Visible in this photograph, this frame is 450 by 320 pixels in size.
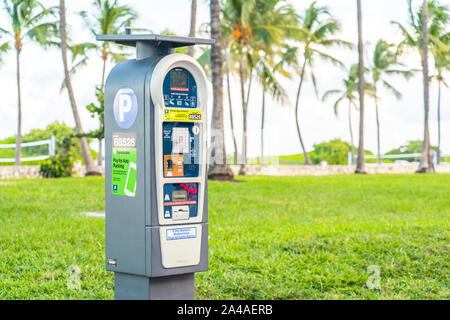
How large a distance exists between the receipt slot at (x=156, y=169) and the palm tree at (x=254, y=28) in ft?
71.7

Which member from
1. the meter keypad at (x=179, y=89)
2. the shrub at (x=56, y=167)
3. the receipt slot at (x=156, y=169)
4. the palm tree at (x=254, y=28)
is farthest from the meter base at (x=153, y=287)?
the palm tree at (x=254, y=28)

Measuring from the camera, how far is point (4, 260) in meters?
6.30

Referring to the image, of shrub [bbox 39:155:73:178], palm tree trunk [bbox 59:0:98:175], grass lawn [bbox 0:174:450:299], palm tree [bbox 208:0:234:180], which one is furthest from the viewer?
palm tree trunk [bbox 59:0:98:175]

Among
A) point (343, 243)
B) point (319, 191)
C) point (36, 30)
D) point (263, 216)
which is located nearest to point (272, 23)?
point (36, 30)

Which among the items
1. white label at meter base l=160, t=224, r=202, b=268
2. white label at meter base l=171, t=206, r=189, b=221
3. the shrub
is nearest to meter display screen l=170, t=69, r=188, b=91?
white label at meter base l=171, t=206, r=189, b=221

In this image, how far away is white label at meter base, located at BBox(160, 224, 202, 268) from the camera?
3.82 metres

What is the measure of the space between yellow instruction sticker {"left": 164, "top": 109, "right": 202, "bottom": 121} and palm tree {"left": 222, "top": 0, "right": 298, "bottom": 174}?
71.7ft

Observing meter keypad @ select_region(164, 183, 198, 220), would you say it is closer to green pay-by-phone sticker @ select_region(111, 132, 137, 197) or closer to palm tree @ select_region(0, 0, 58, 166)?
green pay-by-phone sticker @ select_region(111, 132, 137, 197)

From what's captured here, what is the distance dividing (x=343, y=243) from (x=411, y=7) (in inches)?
995

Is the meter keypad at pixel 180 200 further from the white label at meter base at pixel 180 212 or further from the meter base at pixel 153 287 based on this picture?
the meter base at pixel 153 287

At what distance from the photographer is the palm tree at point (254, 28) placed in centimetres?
2628

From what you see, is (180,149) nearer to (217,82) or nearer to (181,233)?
(181,233)

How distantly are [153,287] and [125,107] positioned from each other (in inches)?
47.5
